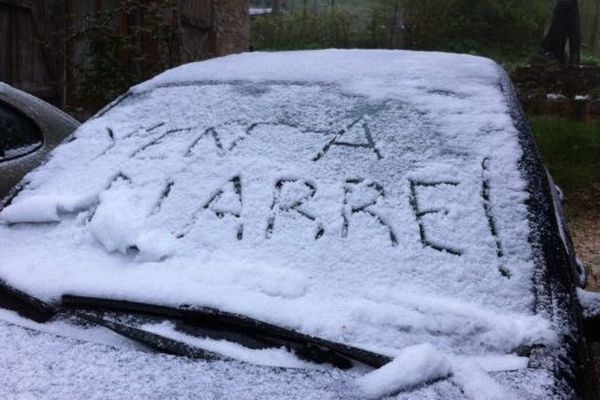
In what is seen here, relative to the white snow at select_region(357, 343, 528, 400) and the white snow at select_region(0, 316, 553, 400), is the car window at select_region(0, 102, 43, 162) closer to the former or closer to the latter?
the white snow at select_region(0, 316, 553, 400)

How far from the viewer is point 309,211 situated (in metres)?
1.76

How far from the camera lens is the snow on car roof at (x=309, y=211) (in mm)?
1514

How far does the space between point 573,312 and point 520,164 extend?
467 millimetres

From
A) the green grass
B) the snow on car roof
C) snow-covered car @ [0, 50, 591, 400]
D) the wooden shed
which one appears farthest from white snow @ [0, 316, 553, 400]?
the wooden shed

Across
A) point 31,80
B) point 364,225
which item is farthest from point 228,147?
point 31,80

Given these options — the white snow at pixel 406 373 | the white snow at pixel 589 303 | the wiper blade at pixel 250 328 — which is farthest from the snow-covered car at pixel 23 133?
the white snow at pixel 589 303

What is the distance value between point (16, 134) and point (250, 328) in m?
2.16

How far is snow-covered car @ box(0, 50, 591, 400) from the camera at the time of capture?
1354mm

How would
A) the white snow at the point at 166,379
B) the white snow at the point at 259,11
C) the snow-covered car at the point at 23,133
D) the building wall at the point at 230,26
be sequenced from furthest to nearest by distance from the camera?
the white snow at the point at 259,11 < the building wall at the point at 230,26 < the snow-covered car at the point at 23,133 < the white snow at the point at 166,379

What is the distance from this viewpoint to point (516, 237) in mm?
1635

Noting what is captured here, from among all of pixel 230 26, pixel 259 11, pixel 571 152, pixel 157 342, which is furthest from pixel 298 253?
pixel 259 11

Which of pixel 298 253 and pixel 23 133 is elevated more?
pixel 23 133

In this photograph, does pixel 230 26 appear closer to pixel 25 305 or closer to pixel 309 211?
pixel 309 211

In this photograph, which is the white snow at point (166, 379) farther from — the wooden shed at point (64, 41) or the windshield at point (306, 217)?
the wooden shed at point (64, 41)
